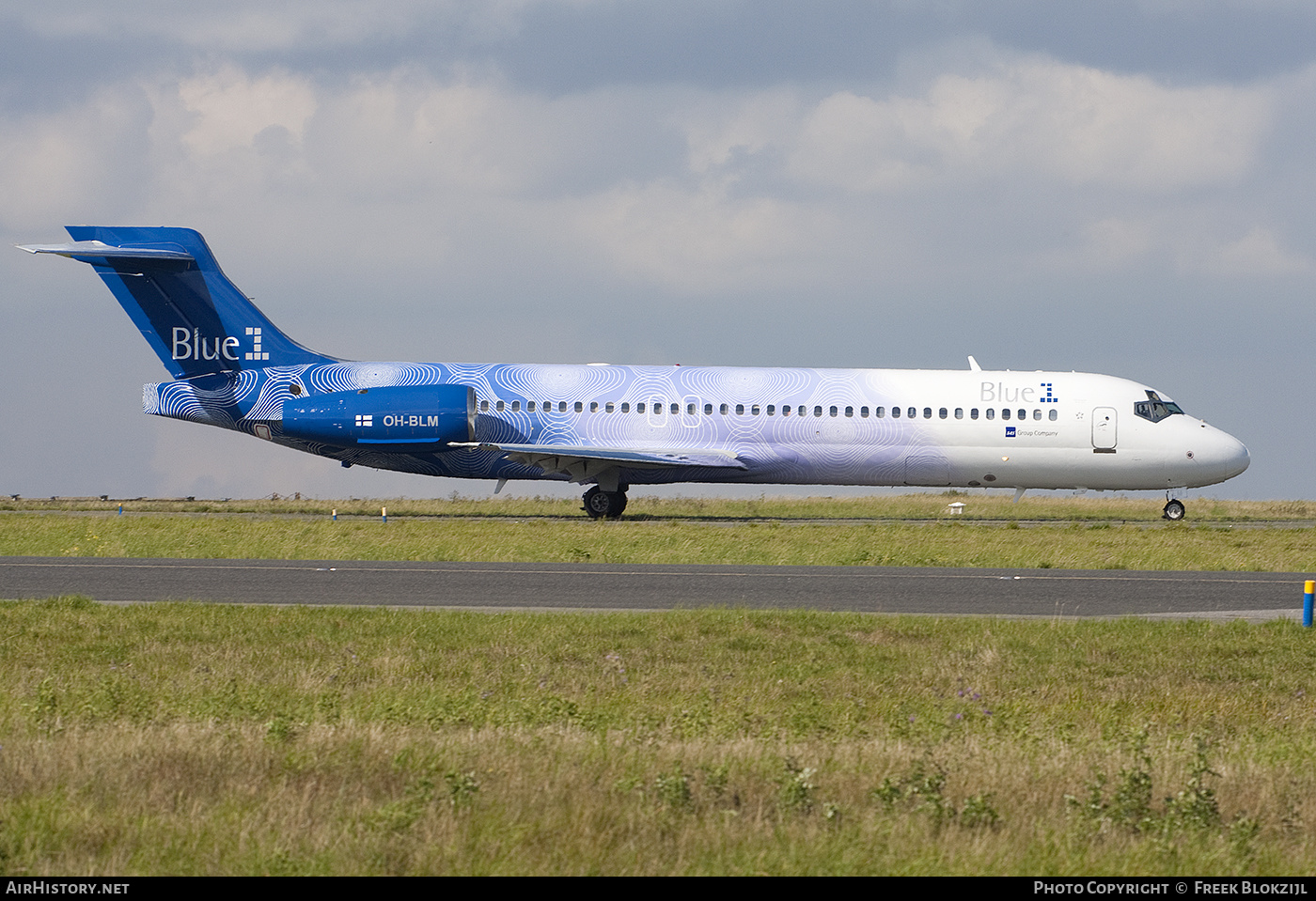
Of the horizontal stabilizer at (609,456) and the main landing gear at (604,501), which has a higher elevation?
the horizontal stabilizer at (609,456)

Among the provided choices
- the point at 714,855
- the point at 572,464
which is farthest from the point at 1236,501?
the point at 714,855

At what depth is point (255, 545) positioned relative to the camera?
88.8ft

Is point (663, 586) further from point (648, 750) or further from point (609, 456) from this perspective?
point (609, 456)

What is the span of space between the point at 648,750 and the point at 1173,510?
3287 cm

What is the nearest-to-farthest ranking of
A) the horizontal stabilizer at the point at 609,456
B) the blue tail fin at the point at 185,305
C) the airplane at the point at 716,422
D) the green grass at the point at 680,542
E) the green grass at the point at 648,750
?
the green grass at the point at 648,750 → the green grass at the point at 680,542 → the horizontal stabilizer at the point at 609,456 → the airplane at the point at 716,422 → the blue tail fin at the point at 185,305

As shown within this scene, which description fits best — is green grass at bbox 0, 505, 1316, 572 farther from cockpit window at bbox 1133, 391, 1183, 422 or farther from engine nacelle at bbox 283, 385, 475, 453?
cockpit window at bbox 1133, 391, 1183, 422

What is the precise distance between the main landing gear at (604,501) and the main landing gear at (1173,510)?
15332mm

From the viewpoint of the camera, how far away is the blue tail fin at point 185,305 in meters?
38.5

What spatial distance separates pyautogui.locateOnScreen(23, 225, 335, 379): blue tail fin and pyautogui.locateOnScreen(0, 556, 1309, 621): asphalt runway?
50.9 feet

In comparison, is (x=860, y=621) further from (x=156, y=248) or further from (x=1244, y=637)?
(x=156, y=248)

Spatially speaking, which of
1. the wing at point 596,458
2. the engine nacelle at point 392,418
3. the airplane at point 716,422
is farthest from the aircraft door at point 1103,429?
the engine nacelle at point 392,418

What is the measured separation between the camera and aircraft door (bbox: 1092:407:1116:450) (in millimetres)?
37125

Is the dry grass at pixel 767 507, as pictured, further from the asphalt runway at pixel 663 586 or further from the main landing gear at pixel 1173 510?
the asphalt runway at pixel 663 586

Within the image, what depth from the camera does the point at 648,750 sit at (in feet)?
30.7
